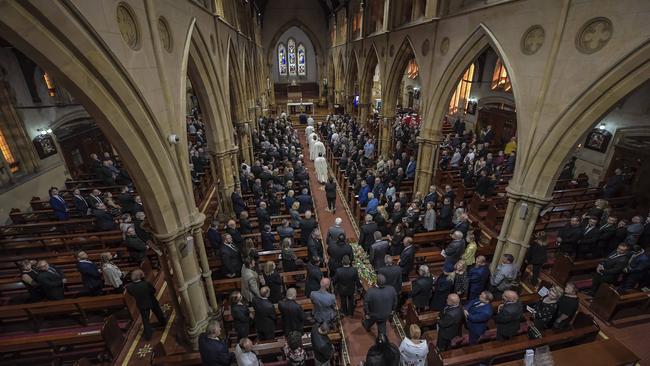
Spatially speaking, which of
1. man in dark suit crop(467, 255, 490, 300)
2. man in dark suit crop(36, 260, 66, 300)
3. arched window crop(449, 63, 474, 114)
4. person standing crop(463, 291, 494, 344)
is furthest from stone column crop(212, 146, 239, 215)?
arched window crop(449, 63, 474, 114)

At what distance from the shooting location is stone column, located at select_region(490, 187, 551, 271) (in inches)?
256

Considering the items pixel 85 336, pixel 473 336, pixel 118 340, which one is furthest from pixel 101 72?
pixel 473 336

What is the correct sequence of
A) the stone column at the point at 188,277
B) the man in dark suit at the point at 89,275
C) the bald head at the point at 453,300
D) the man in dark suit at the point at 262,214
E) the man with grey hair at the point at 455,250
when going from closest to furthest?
the bald head at the point at 453,300 < the stone column at the point at 188,277 < the man in dark suit at the point at 89,275 < the man with grey hair at the point at 455,250 < the man in dark suit at the point at 262,214

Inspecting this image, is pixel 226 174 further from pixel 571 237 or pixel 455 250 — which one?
pixel 571 237

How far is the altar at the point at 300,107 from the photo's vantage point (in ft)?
91.3

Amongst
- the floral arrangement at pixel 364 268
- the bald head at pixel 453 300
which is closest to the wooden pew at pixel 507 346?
the bald head at pixel 453 300

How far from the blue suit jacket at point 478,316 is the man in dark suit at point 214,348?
3738 mm

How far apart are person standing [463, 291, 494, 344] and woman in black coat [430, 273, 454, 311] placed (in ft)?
1.95

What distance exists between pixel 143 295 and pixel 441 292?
5.54 meters

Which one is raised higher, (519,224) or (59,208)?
(519,224)

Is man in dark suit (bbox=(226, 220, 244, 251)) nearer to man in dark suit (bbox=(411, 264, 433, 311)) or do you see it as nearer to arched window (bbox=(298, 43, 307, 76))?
man in dark suit (bbox=(411, 264, 433, 311))

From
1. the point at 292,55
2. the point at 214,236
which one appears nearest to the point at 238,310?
the point at 214,236

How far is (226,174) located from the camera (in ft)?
32.5

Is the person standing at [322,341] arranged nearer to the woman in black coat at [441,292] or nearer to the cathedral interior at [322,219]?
the cathedral interior at [322,219]
